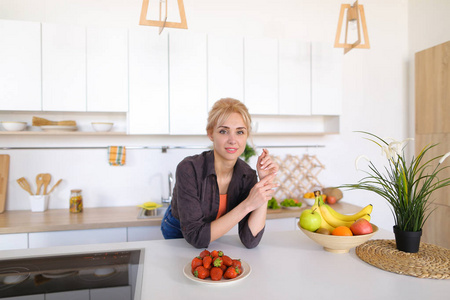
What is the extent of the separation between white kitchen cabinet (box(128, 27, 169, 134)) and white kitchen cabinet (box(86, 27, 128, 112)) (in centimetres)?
6

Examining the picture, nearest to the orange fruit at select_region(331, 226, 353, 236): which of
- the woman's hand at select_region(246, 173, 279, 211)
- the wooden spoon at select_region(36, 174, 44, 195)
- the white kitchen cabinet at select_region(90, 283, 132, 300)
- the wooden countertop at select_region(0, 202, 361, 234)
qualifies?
the woman's hand at select_region(246, 173, 279, 211)

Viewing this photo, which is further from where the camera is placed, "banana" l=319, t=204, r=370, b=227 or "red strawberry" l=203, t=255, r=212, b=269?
"banana" l=319, t=204, r=370, b=227

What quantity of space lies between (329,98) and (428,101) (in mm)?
924

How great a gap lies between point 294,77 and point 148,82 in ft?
4.26

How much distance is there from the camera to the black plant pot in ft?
4.33

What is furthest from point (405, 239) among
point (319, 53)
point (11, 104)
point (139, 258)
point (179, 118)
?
point (11, 104)

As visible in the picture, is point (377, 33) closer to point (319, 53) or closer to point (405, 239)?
point (319, 53)

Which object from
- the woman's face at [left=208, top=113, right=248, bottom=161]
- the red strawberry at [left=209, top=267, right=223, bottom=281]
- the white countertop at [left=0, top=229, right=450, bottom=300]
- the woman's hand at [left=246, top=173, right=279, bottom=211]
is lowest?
A: the white countertop at [left=0, top=229, right=450, bottom=300]

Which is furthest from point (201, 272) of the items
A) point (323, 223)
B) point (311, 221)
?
point (323, 223)

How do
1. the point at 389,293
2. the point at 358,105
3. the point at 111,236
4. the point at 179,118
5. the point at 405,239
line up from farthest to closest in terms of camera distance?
the point at 358,105 → the point at 179,118 → the point at 111,236 → the point at 405,239 → the point at 389,293

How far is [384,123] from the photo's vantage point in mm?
3592

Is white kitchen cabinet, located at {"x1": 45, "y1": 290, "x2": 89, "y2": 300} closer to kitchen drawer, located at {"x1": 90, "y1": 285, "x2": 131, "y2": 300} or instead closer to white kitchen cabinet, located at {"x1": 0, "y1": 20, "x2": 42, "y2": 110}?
kitchen drawer, located at {"x1": 90, "y1": 285, "x2": 131, "y2": 300}

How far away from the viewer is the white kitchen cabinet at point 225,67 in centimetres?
280

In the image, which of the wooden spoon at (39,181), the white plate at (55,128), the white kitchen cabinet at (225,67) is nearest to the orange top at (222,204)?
the white kitchen cabinet at (225,67)
